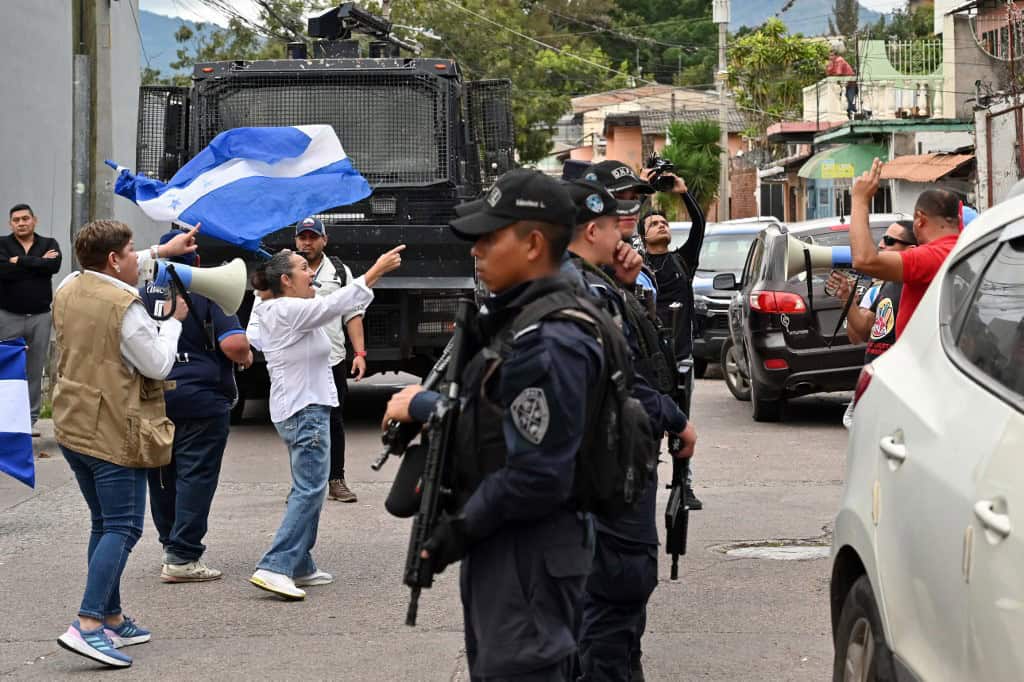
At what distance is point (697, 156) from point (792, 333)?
35339 mm

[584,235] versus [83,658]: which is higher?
[584,235]

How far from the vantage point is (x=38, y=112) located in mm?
17484

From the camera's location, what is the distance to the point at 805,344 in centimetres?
1303

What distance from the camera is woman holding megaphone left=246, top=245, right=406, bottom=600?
23.9 ft

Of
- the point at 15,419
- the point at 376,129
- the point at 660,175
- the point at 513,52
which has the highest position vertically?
the point at 513,52

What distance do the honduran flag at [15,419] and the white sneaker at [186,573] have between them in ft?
2.98

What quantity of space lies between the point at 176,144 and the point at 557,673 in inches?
445

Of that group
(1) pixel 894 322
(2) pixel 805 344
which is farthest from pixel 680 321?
(2) pixel 805 344

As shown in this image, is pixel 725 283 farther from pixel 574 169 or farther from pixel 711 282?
pixel 574 169

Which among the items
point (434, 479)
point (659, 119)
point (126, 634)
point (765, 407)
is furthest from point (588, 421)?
point (659, 119)

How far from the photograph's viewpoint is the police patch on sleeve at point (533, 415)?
353 centimetres

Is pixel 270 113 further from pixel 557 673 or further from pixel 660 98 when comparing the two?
pixel 660 98

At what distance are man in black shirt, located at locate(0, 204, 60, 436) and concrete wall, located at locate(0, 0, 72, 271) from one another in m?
3.42

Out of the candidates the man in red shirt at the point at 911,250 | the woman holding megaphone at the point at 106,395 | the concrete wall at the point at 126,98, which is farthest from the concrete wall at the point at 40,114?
the man in red shirt at the point at 911,250
